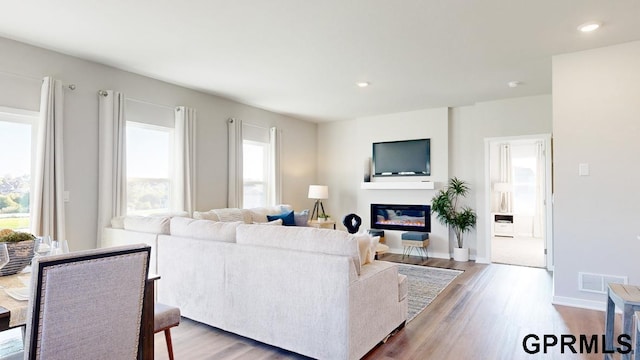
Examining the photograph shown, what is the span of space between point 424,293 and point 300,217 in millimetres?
2115

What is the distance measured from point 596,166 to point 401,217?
3.47 metres

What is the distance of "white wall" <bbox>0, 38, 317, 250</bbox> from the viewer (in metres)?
3.41

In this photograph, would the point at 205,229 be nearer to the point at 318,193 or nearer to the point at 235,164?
the point at 235,164

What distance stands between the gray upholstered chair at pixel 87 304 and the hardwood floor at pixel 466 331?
1.33 metres

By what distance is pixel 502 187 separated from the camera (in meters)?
8.72

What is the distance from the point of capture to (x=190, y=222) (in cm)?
336

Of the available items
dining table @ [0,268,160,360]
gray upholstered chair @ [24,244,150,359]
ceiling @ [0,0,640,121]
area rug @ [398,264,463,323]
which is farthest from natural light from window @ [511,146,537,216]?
gray upholstered chair @ [24,244,150,359]

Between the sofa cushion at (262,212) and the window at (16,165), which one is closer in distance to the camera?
the window at (16,165)

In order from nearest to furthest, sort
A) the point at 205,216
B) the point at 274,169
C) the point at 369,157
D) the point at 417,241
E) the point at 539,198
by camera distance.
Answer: the point at 205,216 → the point at 417,241 → the point at 274,169 → the point at 369,157 → the point at 539,198

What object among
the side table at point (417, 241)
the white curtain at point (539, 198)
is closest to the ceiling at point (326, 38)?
the side table at point (417, 241)

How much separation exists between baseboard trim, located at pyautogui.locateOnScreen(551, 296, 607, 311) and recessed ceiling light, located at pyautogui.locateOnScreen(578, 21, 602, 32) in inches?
102

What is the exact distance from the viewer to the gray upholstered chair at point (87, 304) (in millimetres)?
1229

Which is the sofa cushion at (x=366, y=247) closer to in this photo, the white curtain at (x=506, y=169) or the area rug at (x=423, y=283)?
the area rug at (x=423, y=283)

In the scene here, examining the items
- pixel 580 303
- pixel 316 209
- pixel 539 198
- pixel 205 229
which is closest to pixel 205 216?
pixel 205 229
